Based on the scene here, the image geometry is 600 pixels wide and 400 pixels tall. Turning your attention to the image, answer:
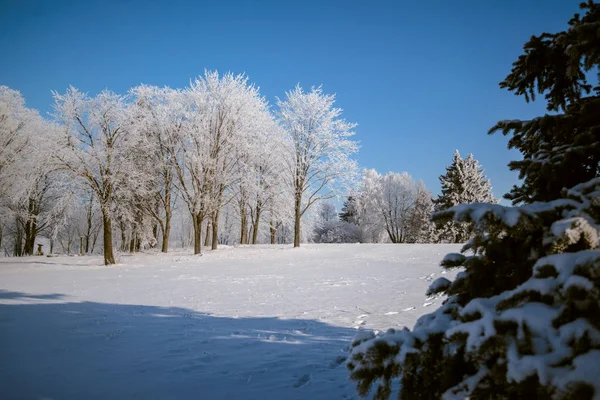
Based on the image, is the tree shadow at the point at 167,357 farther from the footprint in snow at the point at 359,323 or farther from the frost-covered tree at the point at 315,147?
the frost-covered tree at the point at 315,147

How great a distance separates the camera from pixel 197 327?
21.7ft

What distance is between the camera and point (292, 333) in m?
6.24

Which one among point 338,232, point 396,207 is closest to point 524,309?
point 396,207

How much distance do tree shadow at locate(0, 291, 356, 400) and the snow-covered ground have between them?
19 millimetres

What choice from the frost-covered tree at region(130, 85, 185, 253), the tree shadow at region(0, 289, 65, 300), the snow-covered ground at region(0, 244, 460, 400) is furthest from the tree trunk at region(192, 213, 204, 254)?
the tree shadow at region(0, 289, 65, 300)

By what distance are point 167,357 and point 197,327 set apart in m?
1.69

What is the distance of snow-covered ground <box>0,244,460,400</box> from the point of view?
4020mm

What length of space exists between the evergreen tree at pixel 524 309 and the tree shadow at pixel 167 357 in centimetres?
Result: 235

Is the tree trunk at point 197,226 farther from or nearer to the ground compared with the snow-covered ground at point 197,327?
farther from the ground

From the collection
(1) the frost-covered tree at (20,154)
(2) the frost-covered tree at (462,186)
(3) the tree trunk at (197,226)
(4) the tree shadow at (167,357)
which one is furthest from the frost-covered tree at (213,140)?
(2) the frost-covered tree at (462,186)

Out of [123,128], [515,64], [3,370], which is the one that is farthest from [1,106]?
[515,64]

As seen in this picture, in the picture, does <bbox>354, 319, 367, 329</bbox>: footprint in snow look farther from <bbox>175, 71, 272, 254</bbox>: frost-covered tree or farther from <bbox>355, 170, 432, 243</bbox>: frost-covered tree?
<bbox>355, 170, 432, 243</bbox>: frost-covered tree

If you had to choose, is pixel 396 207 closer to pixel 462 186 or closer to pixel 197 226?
pixel 462 186

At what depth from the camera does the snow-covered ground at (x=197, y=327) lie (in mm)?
4020
